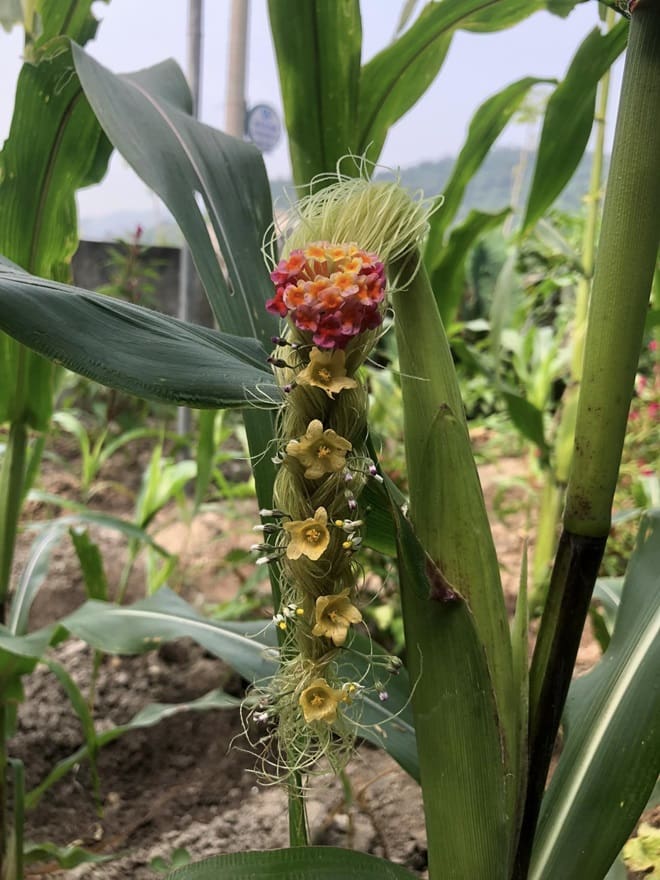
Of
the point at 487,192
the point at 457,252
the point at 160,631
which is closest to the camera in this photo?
the point at 160,631

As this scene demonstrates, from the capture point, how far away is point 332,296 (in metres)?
0.32

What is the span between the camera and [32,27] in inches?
31.8

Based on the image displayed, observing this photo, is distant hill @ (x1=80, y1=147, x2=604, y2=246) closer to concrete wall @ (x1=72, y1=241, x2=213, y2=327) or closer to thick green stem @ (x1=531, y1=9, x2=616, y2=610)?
concrete wall @ (x1=72, y1=241, x2=213, y2=327)

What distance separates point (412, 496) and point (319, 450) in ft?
0.28

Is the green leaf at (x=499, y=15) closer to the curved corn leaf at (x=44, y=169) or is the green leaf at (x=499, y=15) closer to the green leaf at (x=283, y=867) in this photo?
the curved corn leaf at (x=44, y=169)

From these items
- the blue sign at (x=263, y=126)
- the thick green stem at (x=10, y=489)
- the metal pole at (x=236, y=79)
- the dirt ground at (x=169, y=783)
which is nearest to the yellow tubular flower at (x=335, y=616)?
the dirt ground at (x=169, y=783)

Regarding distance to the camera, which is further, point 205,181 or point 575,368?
point 575,368

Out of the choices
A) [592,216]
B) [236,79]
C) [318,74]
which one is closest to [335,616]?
[318,74]

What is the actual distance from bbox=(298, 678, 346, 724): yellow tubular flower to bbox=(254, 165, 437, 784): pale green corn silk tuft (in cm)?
2

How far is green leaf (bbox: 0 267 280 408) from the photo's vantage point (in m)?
0.30

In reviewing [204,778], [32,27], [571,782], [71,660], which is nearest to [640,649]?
[571,782]

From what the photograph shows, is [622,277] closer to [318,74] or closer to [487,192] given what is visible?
[318,74]

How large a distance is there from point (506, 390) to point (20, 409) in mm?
672

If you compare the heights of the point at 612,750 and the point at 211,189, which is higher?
the point at 211,189
